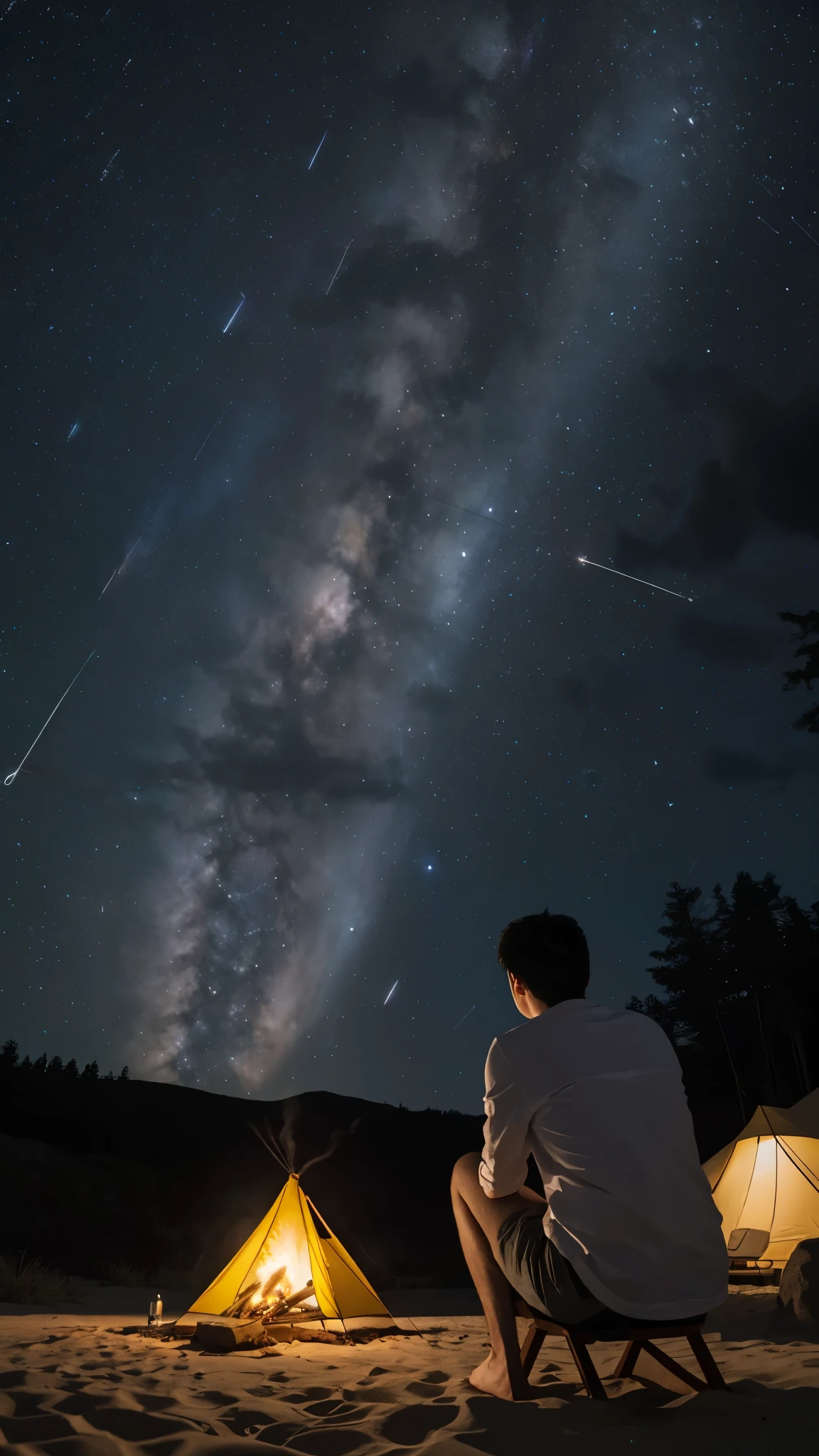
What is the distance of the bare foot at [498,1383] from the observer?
2.07 meters

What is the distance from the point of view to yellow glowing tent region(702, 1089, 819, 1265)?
24.8ft

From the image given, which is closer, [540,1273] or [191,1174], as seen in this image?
[540,1273]

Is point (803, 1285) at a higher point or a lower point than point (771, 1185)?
lower

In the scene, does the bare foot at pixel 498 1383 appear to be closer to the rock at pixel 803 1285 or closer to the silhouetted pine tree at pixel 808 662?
the rock at pixel 803 1285

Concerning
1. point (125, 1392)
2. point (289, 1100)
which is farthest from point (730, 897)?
point (125, 1392)

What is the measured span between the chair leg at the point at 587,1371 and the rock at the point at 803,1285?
3130mm

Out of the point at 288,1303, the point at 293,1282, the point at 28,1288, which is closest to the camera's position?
the point at 288,1303

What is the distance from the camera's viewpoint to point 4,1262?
286 inches

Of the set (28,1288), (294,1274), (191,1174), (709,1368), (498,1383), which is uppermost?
(709,1368)

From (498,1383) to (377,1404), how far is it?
51 cm

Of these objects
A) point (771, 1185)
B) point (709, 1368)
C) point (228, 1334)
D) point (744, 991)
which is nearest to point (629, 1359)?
point (709, 1368)

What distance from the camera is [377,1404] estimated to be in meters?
2.39

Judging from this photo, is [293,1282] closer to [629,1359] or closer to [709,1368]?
[629,1359]

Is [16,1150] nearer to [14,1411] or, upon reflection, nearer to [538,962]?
[14,1411]
